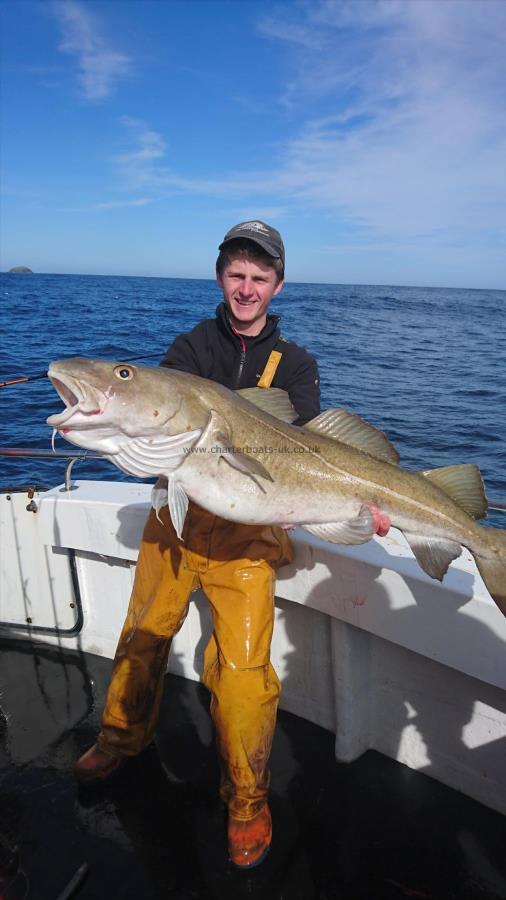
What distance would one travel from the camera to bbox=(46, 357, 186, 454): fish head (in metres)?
2.57

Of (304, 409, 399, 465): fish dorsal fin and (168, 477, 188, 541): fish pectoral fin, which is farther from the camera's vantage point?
(304, 409, 399, 465): fish dorsal fin

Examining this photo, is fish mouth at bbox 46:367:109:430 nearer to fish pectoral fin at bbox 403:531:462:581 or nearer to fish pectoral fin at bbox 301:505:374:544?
fish pectoral fin at bbox 301:505:374:544

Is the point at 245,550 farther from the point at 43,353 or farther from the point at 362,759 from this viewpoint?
the point at 43,353

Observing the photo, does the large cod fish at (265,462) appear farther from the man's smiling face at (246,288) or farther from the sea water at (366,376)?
the sea water at (366,376)

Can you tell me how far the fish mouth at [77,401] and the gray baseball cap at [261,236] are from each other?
151 cm

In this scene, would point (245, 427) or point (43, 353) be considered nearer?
point (245, 427)

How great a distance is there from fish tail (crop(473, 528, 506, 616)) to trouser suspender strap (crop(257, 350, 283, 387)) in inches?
63.8

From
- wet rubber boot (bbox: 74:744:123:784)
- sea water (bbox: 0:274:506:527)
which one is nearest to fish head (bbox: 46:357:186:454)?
wet rubber boot (bbox: 74:744:123:784)

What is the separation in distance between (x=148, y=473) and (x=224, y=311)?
4.77 ft

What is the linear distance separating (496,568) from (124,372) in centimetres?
221

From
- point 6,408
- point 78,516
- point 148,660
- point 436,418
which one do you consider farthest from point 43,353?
point 148,660

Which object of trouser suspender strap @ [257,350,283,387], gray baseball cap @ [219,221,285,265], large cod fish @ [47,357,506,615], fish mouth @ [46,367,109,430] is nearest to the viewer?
fish mouth @ [46,367,109,430]

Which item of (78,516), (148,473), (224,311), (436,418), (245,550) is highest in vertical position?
(224,311)

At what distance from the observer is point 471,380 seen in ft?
71.6
